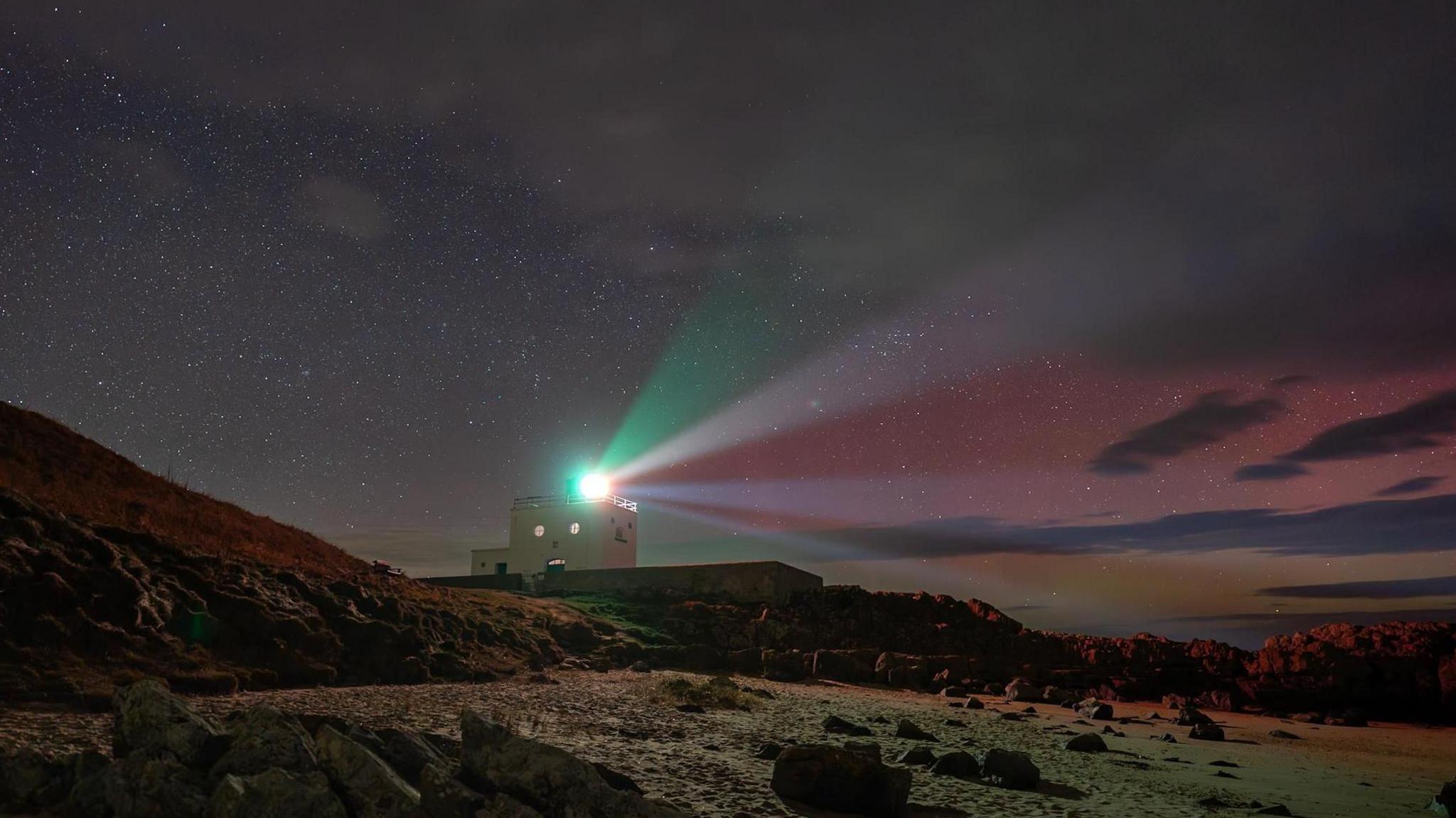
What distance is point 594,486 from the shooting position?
61.7 metres

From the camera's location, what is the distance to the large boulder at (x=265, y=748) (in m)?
6.25

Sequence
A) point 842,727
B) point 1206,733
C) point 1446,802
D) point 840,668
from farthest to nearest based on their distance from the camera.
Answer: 1. point 840,668
2. point 1206,733
3. point 842,727
4. point 1446,802

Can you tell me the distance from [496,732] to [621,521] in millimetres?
54990

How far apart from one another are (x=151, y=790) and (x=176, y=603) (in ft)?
40.1

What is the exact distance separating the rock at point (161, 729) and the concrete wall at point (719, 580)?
37.3m

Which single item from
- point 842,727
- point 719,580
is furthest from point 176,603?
point 719,580

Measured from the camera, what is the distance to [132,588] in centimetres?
1526

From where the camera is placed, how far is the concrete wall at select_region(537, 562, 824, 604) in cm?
4344

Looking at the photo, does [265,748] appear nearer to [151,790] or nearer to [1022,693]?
[151,790]

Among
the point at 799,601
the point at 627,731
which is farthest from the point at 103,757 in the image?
the point at 799,601

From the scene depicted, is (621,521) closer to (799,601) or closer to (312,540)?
(799,601)

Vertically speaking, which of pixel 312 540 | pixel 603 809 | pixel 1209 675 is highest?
pixel 312 540

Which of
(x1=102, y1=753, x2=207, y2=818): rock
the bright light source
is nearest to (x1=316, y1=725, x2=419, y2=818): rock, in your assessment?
(x1=102, y1=753, x2=207, y2=818): rock

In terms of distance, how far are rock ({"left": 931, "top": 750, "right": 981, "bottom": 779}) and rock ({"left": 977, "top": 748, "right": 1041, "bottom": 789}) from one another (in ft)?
0.45
